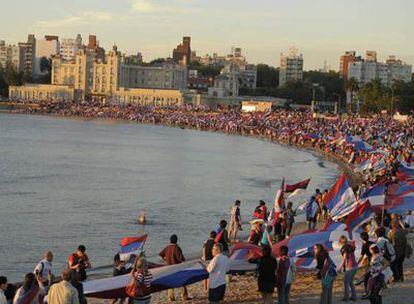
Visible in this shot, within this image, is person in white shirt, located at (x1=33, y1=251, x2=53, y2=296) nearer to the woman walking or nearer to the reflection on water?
the woman walking

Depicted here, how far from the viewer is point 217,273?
10484 millimetres

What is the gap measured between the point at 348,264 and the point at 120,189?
78.8 ft

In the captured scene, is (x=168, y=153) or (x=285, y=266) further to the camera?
(x=168, y=153)

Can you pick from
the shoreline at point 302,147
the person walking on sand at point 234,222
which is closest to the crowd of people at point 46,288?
the person walking on sand at point 234,222

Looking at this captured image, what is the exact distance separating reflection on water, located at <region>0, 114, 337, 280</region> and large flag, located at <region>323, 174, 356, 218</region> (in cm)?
534

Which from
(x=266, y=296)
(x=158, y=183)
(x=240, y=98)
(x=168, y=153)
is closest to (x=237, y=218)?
(x=266, y=296)

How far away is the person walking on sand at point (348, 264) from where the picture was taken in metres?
11.4

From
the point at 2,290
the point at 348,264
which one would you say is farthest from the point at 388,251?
the point at 2,290

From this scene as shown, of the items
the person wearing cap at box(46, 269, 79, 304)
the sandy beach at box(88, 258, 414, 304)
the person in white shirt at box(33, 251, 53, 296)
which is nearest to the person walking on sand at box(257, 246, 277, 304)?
the sandy beach at box(88, 258, 414, 304)

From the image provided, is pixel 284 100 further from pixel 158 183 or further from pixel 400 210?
pixel 400 210

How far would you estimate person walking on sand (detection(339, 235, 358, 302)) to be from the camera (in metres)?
11.4

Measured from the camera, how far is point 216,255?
34.1 ft

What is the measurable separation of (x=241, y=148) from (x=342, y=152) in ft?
61.0

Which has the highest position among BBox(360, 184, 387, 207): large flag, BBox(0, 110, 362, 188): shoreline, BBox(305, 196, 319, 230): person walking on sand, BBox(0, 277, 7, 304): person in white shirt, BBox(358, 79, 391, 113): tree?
BBox(358, 79, 391, 113): tree
